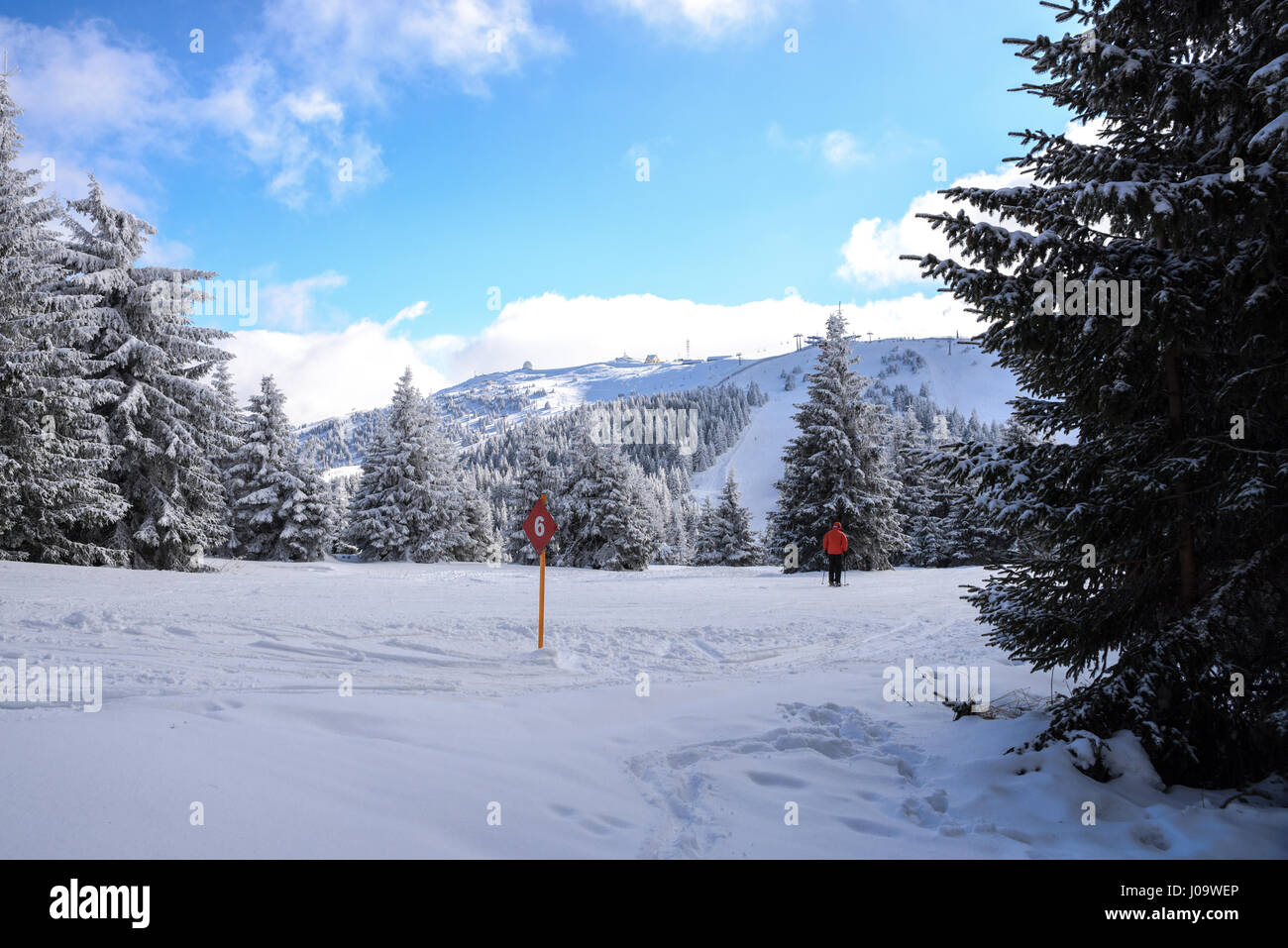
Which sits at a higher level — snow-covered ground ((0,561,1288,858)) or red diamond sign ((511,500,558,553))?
red diamond sign ((511,500,558,553))

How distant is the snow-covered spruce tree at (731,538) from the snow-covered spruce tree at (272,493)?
26.6 metres

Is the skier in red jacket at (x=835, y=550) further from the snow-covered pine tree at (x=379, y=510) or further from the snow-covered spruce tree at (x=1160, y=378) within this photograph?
the snow-covered pine tree at (x=379, y=510)

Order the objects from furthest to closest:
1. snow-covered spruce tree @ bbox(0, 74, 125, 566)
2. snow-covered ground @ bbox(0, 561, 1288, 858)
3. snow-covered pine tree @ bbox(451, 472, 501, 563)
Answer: snow-covered pine tree @ bbox(451, 472, 501, 563) → snow-covered spruce tree @ bbox(0, 74, 125, 566) → snow-covered ground @ bbox(0, 561, 1288, 858)

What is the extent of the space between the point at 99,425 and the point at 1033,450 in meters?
24.2

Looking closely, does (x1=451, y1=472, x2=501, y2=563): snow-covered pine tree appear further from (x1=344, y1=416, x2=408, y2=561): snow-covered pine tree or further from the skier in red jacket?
the skier in red jacket

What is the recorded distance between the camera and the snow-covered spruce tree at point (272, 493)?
34.7 metres

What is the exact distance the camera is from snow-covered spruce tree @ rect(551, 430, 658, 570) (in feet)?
118

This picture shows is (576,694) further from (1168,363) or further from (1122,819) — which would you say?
(1168,363)

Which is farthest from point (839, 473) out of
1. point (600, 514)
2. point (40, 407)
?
point (40, 407)

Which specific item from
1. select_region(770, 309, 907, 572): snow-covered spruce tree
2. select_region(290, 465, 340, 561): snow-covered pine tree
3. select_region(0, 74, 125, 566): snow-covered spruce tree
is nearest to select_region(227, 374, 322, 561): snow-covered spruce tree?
select_region(290, 465, 340, 561): snow-covered pine tree

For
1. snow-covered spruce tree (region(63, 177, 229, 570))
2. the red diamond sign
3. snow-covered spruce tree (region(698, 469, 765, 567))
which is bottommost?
snow-covered spruce tree (region(698, 469, 765, 567))

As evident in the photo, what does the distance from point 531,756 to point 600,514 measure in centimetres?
3155

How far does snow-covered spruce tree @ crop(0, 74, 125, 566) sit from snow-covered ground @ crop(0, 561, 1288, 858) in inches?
348
